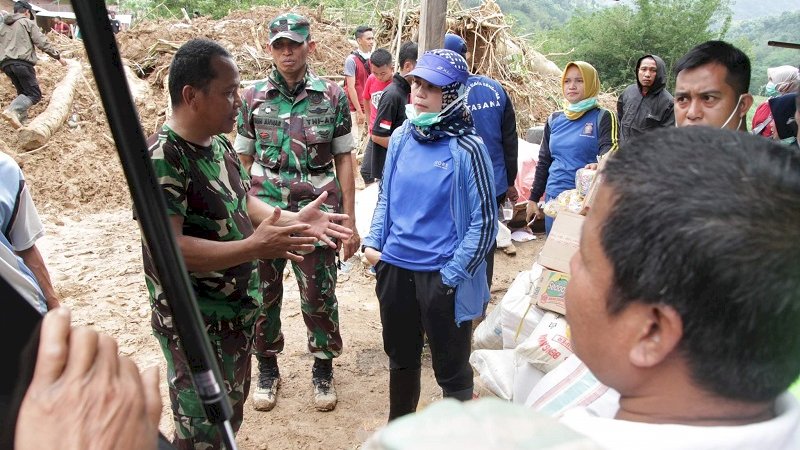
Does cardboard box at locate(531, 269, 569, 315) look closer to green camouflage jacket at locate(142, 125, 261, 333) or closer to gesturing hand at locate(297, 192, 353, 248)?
gesturing hand at locate(297, 192, 353, 248)

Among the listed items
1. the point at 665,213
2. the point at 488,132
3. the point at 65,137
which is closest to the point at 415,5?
the point at 65,137

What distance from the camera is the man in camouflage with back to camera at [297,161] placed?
3.48m

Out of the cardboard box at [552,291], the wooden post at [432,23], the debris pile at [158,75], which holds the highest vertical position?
the wooden post at [432,23]

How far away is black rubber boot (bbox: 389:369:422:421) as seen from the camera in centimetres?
303

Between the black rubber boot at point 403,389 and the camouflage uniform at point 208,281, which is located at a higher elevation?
the camouflage uniform at point 208,281

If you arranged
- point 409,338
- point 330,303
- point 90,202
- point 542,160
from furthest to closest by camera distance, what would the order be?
point 90,202
point 542,160
point 330,303
point 409,338

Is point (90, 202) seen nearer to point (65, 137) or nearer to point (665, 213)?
point (65, 137)

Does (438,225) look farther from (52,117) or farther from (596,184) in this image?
(52,117)

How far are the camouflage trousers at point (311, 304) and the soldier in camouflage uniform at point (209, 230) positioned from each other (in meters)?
0.91

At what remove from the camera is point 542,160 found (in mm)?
4762

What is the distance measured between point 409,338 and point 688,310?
2.35 m

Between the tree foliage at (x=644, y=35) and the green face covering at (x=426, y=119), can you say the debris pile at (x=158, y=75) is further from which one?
the tree foliage at (x=644, y=35)

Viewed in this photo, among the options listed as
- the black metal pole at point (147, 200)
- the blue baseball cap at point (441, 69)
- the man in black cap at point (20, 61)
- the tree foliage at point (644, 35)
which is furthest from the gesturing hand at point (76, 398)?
the tree foliage at point (644, 35)

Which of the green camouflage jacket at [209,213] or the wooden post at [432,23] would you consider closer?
the green camouflage jacket at [209,213]
